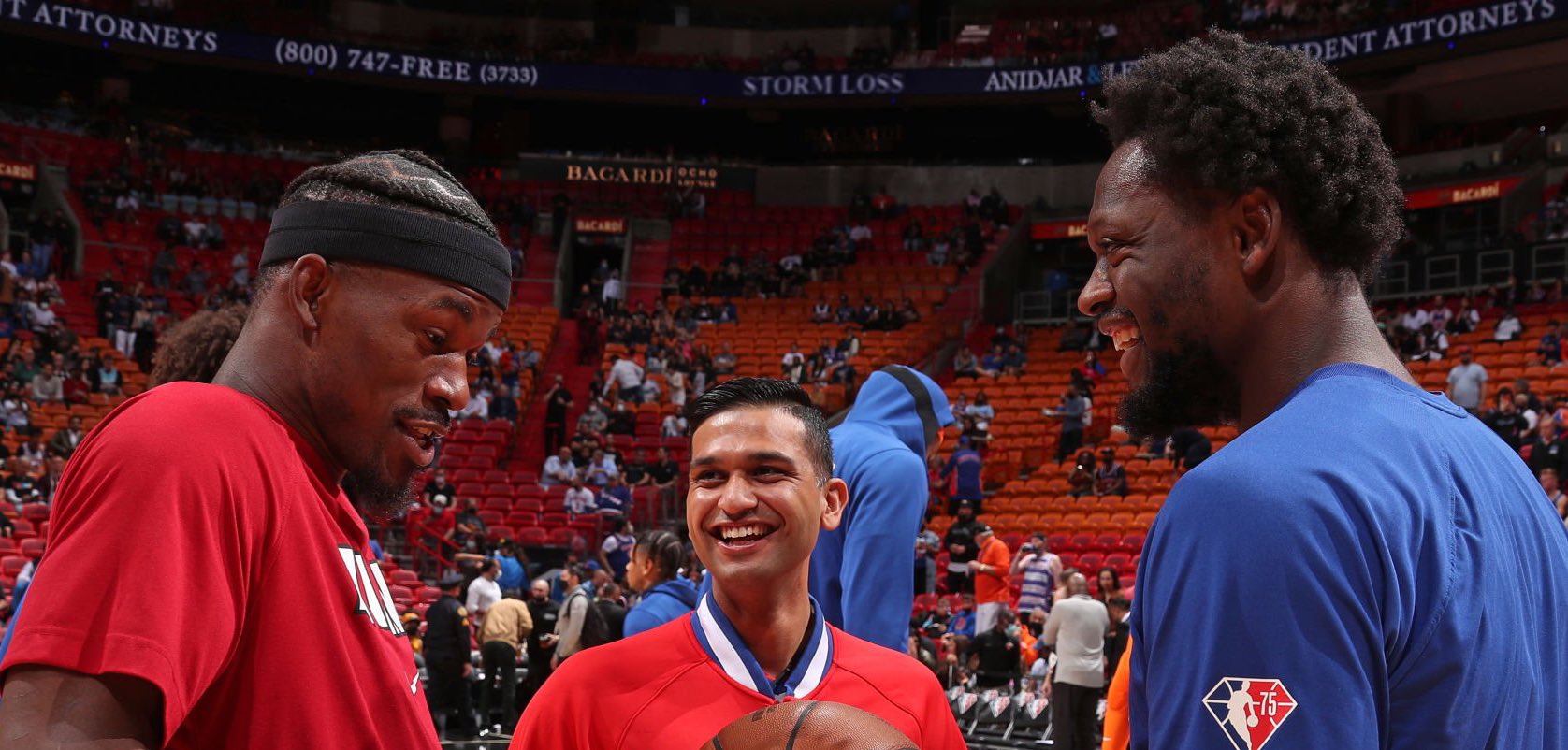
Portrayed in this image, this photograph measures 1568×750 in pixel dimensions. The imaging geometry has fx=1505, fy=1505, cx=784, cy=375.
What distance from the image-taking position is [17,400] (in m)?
18.3

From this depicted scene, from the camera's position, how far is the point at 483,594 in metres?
13.1

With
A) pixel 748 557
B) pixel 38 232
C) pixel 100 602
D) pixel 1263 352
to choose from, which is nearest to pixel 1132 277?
pixel 1263 352

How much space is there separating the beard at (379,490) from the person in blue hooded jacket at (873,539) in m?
2.01

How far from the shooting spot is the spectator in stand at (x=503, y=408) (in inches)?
862

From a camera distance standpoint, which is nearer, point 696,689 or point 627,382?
point 696,689

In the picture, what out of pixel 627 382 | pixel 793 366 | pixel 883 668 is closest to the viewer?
pixel 883 668

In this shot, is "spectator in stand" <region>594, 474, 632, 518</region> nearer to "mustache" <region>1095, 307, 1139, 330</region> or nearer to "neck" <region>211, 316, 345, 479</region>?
"neck" <region>211, 316, 345, 479</region>

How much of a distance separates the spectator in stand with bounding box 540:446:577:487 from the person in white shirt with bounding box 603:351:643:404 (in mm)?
2610

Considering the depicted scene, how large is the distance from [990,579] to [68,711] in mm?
11257

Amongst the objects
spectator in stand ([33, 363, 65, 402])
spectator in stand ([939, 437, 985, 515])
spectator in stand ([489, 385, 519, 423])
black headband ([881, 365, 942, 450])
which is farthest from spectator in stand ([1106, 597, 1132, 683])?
spectator in stand ([33, 363, 65, 402])

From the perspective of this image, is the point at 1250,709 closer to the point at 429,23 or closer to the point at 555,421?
the point at 555,421

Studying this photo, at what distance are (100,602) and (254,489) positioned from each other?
21 cm

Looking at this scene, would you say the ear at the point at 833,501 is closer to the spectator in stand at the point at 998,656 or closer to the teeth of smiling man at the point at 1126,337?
the teeth of smiling man at the point at 1126,337

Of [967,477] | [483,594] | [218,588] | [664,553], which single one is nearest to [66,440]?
[483,594]
